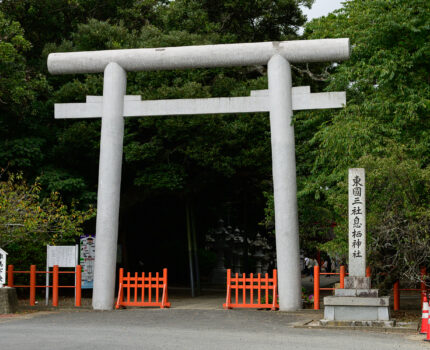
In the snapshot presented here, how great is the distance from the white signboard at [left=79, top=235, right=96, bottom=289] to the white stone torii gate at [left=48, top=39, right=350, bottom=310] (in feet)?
10.6

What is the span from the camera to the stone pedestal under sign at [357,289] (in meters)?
12.9

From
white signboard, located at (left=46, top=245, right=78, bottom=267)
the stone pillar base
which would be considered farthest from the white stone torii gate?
the stone pillar base

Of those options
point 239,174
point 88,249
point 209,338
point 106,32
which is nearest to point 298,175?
point 239,174

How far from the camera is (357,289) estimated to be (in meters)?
13.2

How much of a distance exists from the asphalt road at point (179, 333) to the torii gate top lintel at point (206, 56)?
21.7 feet

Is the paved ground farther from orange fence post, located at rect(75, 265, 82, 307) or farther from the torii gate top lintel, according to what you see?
the torii gate top lintel

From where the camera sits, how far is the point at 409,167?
1397 centimetres

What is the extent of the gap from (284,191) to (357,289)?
13.8 ft

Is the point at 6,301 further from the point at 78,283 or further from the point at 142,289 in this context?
the point at 142,289

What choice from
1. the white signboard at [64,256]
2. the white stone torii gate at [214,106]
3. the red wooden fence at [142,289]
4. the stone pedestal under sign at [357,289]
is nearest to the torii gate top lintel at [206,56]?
the white stone torii gate at [214,106]

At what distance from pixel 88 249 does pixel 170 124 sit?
4.76 m

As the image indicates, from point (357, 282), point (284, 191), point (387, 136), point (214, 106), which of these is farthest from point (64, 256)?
point (387, 136)

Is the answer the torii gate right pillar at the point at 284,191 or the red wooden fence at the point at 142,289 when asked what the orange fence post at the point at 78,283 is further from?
the torii gate right pillar at the point at 284,191

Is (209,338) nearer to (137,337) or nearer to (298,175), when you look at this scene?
(137,337)
